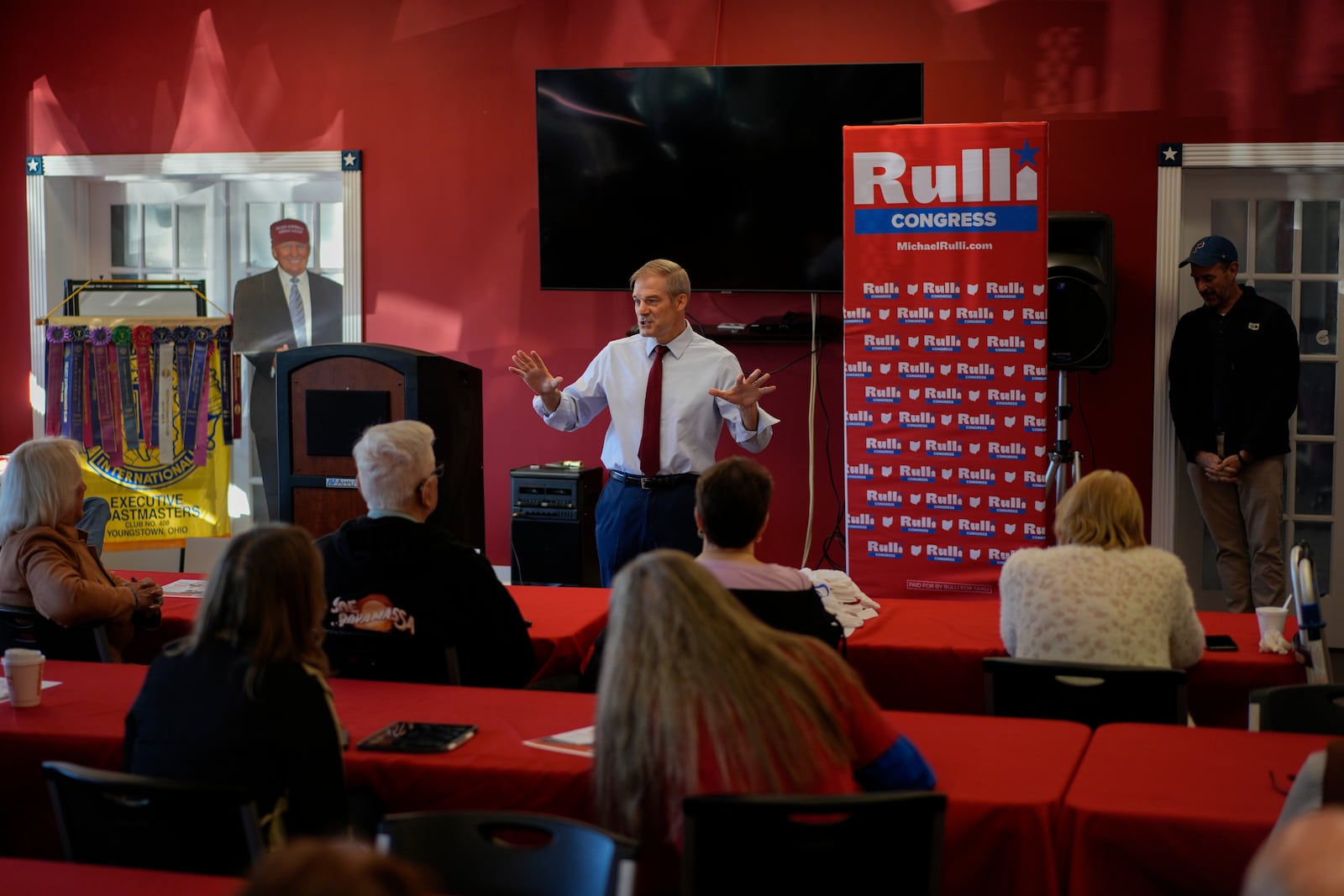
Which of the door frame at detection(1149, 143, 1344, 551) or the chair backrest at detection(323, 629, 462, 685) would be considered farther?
the door frame at detection(1149, 143, 1344, 551)

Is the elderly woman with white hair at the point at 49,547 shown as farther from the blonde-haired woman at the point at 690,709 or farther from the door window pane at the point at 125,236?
the door window pane at the point at 125,236

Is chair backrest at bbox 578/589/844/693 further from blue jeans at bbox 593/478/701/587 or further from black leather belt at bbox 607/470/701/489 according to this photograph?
black leather belt at bbox 607/470/701/489

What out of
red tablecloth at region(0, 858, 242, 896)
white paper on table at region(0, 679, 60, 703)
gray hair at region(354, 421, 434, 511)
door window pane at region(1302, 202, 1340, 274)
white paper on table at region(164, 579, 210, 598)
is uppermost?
door window pane at region(1302, 202, 1340, 274)

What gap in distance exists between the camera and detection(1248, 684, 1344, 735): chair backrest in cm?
277

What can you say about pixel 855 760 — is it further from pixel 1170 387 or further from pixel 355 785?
pixel 1170 387

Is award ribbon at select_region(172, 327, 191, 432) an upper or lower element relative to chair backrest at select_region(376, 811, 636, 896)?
upper

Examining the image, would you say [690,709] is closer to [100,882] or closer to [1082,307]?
[100,882]

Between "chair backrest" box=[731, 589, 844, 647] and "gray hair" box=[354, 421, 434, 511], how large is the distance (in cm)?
91

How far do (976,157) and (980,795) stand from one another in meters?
3.57

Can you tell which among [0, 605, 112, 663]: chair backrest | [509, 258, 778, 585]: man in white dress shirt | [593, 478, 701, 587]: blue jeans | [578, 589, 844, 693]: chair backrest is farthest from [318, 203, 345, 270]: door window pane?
[578, 589, 844, 693]: chair backrest

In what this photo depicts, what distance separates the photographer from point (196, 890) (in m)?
1.89

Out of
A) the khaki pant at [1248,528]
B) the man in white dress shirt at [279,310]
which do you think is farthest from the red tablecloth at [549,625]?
the khaki pant at [1248,528]

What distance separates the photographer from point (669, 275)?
4816 mm

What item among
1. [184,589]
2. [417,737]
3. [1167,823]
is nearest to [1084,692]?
[1167,823]
